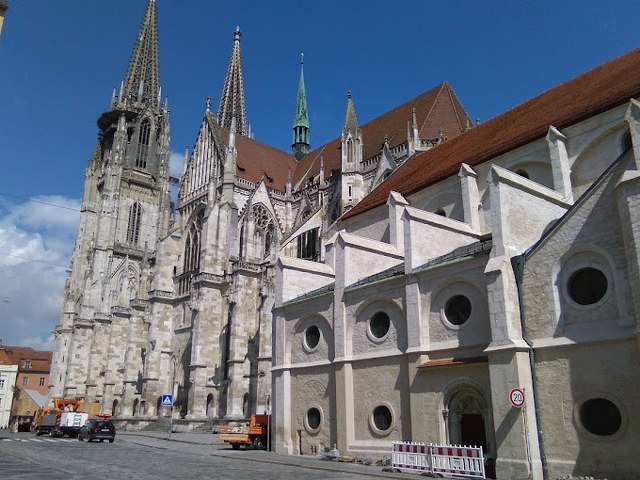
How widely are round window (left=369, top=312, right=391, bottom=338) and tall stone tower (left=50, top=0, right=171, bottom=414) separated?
25012 millimetres

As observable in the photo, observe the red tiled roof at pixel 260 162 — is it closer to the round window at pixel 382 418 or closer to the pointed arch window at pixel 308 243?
the pointed arch window at pixel 308 243

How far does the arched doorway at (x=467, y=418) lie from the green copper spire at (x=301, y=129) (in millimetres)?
44099

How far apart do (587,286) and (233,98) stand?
170ft

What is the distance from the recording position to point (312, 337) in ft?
60.5

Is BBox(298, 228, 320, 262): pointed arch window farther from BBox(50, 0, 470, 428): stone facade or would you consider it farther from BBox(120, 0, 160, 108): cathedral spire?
BBox(120, 0, 160, 108): cathedral spire

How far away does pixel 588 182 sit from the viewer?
658 inches

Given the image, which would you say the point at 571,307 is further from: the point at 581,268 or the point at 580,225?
the point at 580,225

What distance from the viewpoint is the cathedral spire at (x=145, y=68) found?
60.2 meters

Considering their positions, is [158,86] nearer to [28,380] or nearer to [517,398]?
[28,380]

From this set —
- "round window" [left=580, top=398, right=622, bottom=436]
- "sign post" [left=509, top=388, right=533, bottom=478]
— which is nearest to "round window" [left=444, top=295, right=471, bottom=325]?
"sign post" [left=509, top=388, right=533, bottom=478]

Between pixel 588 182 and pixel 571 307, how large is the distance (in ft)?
21.5

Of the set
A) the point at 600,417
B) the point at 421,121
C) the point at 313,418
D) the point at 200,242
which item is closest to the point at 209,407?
the point at 200,242

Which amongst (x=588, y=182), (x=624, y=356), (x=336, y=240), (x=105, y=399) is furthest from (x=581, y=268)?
(x=105, y=399)

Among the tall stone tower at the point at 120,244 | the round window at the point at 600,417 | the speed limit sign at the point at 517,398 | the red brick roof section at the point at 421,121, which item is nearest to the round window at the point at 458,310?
the speed limit sign at the point at 517,398
